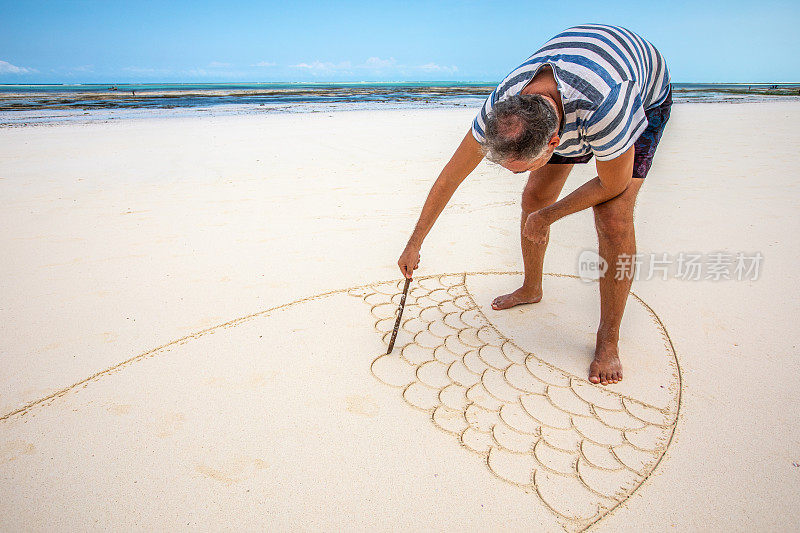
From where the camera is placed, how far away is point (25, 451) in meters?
1.33

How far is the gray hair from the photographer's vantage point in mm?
1035

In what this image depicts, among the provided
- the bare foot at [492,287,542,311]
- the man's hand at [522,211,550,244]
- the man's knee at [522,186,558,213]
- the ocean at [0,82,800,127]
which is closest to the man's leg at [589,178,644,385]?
the man's hand at [522,211,550,244]

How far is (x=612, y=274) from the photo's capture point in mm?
1561

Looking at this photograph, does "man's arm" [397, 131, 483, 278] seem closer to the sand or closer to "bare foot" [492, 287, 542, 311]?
the sand

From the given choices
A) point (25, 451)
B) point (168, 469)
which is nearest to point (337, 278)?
point (168, 469)

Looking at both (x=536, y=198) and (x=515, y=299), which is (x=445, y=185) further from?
(x=515, y=299)

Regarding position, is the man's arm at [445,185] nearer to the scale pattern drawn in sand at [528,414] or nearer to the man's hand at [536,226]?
the man's hand at [536,226]

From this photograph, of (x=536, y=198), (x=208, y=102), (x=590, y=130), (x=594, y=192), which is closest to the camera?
(x=590, y=130)

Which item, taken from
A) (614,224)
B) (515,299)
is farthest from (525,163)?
(515,299)

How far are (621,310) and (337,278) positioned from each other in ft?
4.60

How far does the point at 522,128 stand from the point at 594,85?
258 millimetres

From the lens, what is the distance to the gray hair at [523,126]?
1.04 metres

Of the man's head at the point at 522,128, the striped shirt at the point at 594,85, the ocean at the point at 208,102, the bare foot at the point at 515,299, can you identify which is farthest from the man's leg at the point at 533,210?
the ocean at the point at 208,102

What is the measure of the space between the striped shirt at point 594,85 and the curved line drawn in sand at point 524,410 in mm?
834
